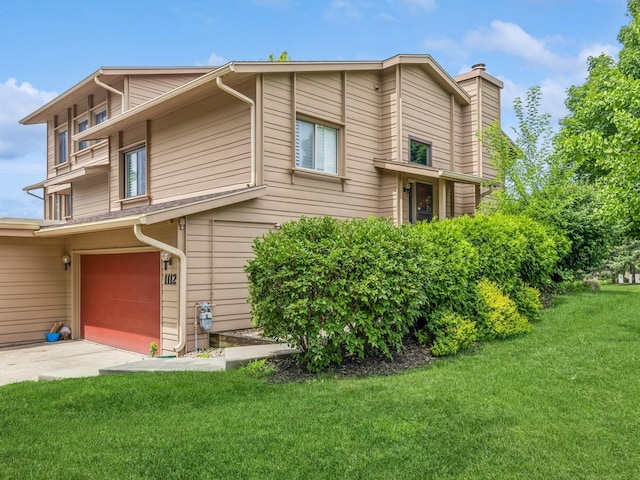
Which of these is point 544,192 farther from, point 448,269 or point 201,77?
point 201,77

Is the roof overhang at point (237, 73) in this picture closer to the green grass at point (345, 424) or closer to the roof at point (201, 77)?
the roof at point (201, 77)

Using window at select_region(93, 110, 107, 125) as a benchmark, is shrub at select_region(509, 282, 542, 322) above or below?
below

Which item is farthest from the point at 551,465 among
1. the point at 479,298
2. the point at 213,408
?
the point at 479,298

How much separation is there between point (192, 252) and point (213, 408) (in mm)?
4176

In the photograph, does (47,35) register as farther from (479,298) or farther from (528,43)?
(528,43)

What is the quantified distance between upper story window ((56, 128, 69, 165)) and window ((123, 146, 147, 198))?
6.04 m

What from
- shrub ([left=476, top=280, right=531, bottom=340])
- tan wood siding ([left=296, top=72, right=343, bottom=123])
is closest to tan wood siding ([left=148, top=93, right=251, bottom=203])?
tan wood siding ([left=296, top=72, right=343, bottom=123])

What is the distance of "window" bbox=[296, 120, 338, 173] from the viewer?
10.7m

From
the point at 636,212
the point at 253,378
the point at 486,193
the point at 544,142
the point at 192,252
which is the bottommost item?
the point at 253,378

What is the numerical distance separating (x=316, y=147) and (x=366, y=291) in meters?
5.56

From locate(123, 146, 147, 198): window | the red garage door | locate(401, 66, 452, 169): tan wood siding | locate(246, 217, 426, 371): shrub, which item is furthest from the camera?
locate(123, 146, 147, 198): window

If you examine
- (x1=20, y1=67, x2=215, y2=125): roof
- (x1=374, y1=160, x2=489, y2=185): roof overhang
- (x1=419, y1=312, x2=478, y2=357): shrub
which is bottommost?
(x1=419, y1=312, x2=478, y2=357): shrub

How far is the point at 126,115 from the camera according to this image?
39.7 feet

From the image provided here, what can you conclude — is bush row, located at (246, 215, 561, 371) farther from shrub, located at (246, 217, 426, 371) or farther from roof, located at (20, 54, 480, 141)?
roof, located at (20, 54, 480, 141)
